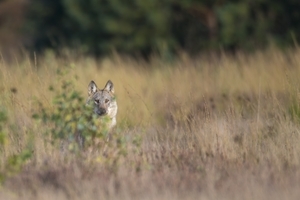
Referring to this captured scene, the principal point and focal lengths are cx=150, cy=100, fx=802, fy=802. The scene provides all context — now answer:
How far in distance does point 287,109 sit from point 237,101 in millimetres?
1636

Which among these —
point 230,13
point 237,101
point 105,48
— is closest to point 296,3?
point 230,13

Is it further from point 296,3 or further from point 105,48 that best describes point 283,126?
point 105,48

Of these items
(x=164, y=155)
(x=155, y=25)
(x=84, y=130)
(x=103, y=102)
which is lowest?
(x=164, y=155)

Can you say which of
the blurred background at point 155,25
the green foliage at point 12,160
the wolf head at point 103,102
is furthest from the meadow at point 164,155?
the blurred background at point 155,25

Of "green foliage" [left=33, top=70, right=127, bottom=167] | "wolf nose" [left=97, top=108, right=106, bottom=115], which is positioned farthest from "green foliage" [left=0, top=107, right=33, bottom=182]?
"wolf nose" [left=97, top=108, right=106, bottom=115]

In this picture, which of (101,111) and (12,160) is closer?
(12,160)

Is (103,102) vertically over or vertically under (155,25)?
under

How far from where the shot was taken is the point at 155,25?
76.1 feet

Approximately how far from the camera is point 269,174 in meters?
7.52

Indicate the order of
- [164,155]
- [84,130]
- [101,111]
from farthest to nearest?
1. [101,111]
2. [164,155]
3. [84,130]

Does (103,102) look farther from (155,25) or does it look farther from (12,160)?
(155,25)

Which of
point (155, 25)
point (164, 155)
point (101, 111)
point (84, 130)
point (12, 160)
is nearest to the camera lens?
point (12, 160)

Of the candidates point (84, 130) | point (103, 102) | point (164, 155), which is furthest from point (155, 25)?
point (84, 130)

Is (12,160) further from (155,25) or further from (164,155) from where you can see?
(155,25)
